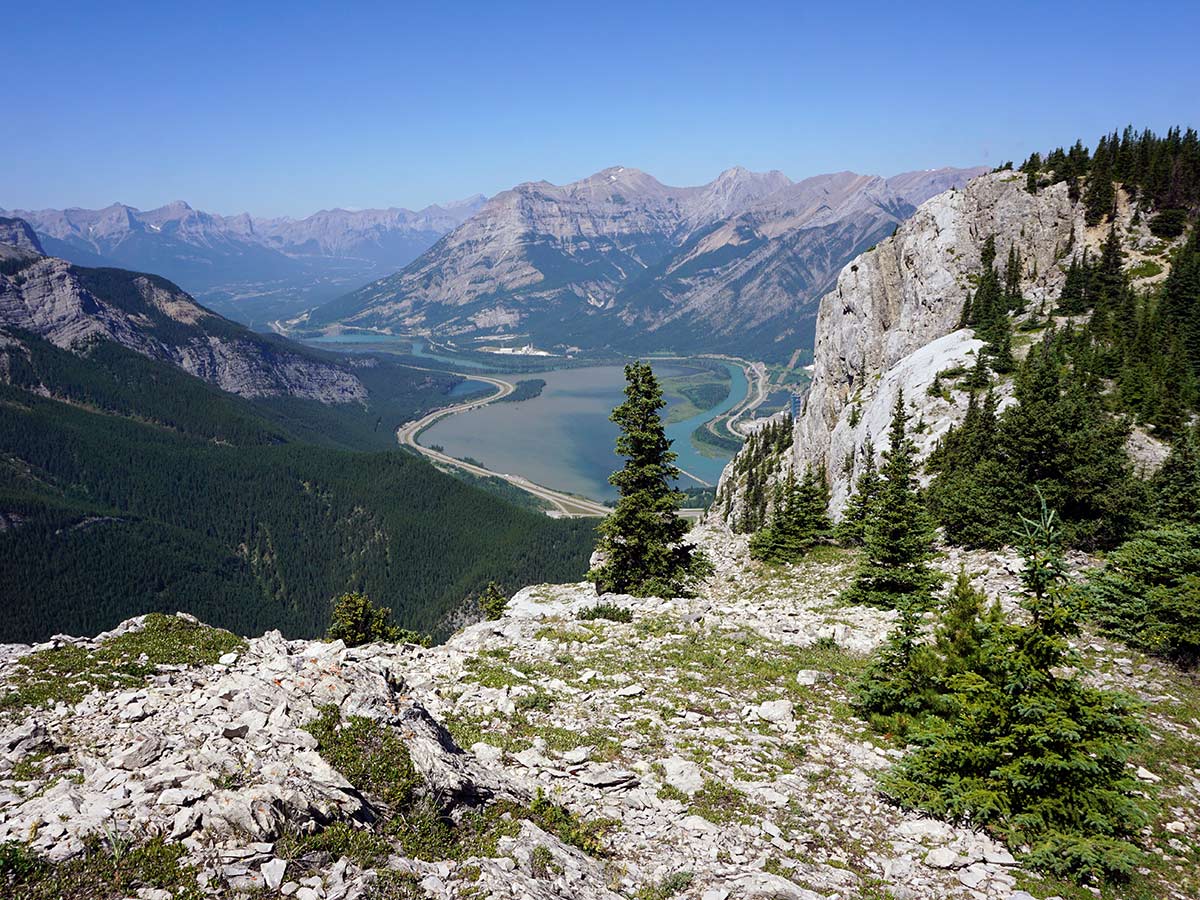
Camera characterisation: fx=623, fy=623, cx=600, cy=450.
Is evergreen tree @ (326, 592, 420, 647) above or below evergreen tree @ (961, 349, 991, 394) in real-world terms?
below

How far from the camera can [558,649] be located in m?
24.7

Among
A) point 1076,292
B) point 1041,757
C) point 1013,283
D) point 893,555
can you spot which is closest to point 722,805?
point 1041,757

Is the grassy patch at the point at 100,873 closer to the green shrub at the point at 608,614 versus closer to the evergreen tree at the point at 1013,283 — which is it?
the green shrub at the point at 608,614

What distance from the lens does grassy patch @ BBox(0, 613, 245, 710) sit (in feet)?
45.9

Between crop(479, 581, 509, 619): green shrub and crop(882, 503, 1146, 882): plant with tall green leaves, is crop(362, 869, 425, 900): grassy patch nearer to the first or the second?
crop(882, 503, 1146, 882): plant with tall green leaves

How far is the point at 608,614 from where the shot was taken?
2909 cm

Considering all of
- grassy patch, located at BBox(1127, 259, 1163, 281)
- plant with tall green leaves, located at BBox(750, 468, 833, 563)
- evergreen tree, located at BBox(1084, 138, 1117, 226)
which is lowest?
plant with tall green leaves, located at BBox(750, 468, 833, 563)

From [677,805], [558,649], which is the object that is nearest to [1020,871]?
[677,805]

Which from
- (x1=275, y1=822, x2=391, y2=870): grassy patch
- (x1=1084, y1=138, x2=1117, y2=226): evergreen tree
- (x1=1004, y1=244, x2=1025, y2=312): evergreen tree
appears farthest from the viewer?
(x1=1084, y1=138, x2=1117, y2=226): evergreen tree

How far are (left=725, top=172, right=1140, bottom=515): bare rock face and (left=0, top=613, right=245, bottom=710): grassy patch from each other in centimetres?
5354

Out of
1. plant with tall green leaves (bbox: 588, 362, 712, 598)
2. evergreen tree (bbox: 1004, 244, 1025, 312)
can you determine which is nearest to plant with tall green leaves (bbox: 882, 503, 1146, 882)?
plant with tall green leaves (bbox: 588, 362, 712, 598)

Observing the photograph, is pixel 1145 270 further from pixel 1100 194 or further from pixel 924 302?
pixel 924 302

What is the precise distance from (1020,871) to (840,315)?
100 m

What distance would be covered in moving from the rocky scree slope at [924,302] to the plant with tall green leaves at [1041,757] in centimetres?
4244
